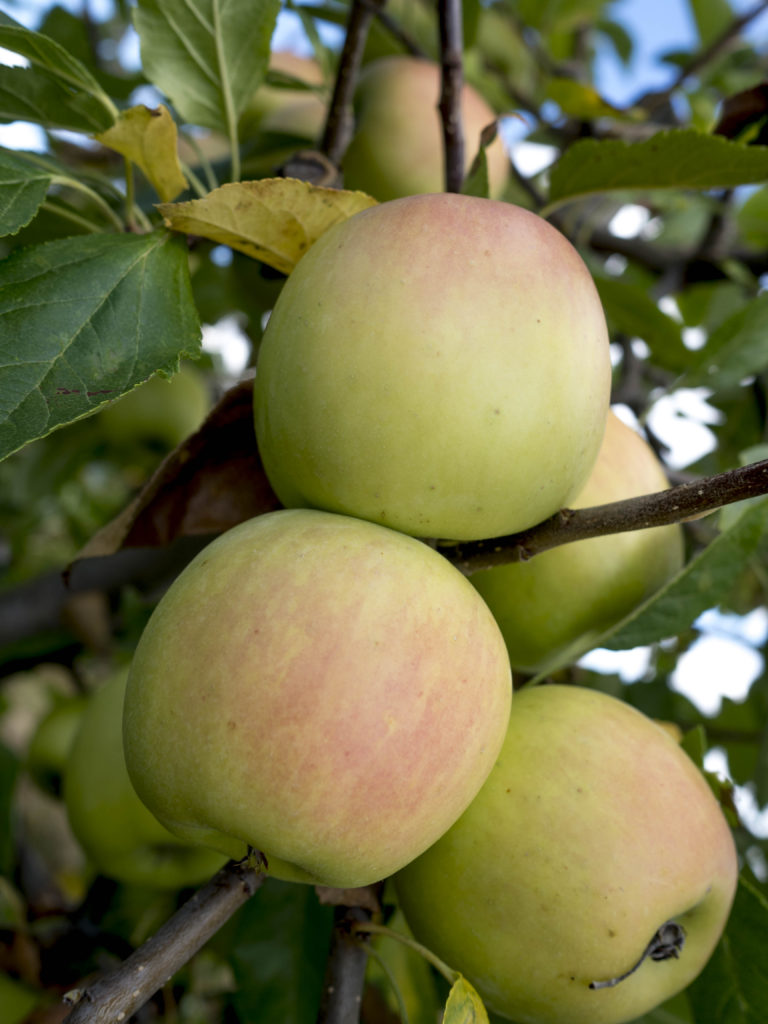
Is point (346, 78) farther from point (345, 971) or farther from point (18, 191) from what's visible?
point (345, 971)

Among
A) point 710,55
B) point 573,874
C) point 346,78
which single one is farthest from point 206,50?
point 710,55

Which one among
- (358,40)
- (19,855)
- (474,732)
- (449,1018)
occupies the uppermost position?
(358,40)

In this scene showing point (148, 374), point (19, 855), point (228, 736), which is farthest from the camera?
point (19, 855)

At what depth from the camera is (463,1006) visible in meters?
0.66

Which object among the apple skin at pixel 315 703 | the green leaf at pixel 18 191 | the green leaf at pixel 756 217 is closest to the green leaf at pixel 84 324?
the green leaf at pixel 18 191

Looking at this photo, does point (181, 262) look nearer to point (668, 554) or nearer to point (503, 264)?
point (503, 264)

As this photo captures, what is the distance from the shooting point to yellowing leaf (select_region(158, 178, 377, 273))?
710mm

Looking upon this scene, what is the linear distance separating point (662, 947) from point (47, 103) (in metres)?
0.99

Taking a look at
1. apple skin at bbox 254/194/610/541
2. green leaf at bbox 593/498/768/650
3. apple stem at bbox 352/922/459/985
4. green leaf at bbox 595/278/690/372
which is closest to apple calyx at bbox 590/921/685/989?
apple stem at bbox 352/922/459/985

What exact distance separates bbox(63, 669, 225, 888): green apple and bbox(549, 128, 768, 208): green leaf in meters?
0.83

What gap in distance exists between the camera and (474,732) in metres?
0.62

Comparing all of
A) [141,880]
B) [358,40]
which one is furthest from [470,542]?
[141,880]

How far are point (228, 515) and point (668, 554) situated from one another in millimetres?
445

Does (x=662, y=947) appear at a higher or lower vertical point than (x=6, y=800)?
higher
